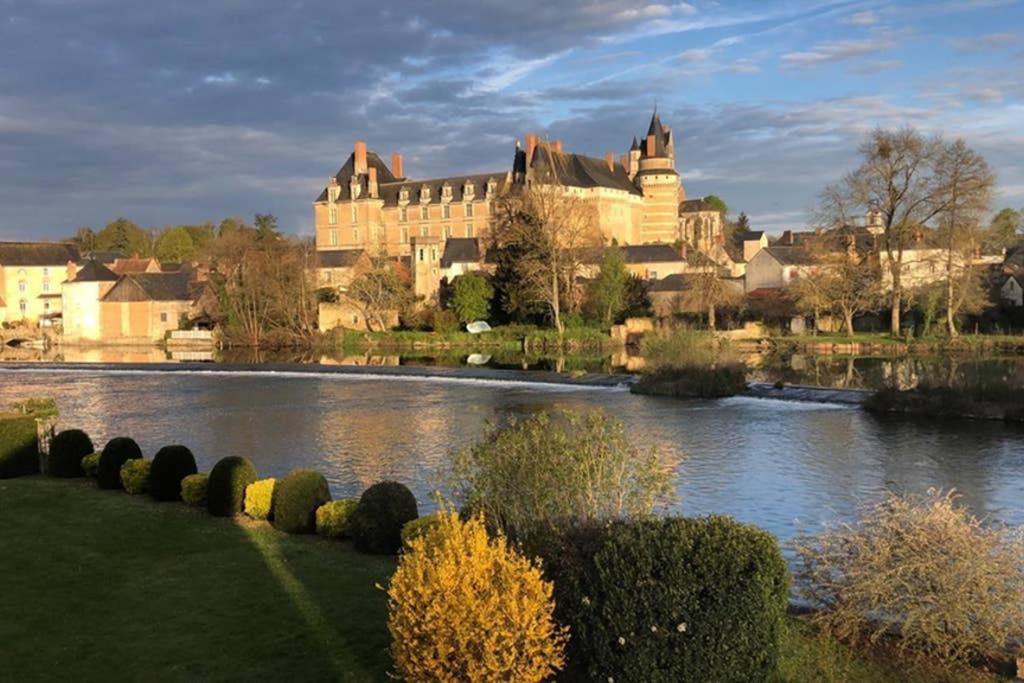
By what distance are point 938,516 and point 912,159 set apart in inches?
1769

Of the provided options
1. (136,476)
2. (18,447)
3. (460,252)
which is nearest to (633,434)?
(136,476)

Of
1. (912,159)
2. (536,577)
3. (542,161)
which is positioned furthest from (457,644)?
(542,161)

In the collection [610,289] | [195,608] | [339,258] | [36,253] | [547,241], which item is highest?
[36,253]

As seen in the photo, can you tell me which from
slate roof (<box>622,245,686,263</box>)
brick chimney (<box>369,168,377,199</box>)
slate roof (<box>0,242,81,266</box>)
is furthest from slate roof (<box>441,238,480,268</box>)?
slate roof (<box>0,242,81,266</box>)

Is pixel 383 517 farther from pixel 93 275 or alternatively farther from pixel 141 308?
pixel 93 275

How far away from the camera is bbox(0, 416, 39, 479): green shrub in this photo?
16.1 metres

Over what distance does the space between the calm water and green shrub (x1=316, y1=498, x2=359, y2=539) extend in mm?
1064

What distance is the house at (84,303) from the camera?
76.1m

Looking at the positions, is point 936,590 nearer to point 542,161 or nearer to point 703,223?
point 542,161

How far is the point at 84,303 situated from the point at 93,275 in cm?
251

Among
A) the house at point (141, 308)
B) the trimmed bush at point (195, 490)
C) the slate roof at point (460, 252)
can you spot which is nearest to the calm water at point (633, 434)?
the trimmed bush at point (195, 490)

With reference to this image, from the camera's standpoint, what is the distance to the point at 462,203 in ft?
335

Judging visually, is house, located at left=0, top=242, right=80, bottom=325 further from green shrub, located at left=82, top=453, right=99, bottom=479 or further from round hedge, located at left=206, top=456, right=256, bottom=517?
round hedge, located at left=206, top=456, right=256, bottom=517

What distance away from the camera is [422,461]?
17.8 m
